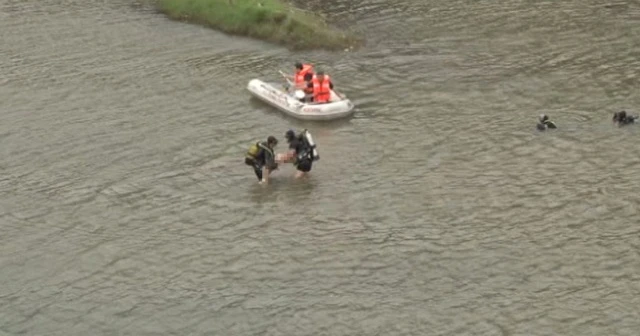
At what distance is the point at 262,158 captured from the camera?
25.8m

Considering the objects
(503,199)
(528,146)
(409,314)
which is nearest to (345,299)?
(409,314)

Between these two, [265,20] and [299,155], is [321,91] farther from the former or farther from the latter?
[265,20]

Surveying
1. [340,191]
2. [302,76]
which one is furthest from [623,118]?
[302,76]

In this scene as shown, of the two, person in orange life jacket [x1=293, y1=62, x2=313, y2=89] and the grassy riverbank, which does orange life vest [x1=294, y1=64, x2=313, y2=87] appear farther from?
the grassy riverbank

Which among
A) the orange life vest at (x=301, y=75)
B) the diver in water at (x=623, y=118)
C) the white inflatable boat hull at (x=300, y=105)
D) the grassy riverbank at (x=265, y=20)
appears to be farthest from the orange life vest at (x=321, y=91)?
the diver in water at (x=623, y=118)

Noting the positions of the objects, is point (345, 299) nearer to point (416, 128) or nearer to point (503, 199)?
point (503, 199)

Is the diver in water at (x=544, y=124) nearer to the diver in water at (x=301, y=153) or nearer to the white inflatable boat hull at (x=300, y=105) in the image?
the white inflatable boat hull at (x=300, y=105)

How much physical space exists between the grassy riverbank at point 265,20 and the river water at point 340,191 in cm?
111

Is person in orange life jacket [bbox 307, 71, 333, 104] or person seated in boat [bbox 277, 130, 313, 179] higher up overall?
person in orange life jacket [bbox 307, 71, 333, 104]

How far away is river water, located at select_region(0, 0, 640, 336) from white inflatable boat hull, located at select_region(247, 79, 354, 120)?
385 mm

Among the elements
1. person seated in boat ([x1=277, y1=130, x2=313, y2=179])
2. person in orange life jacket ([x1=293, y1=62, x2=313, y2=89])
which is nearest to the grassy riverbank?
person in orange life jacket ([x1=293, y1=62, x2=313, y2=89])

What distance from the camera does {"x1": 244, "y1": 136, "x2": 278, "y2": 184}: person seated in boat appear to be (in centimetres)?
2569

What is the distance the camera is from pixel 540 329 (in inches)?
744

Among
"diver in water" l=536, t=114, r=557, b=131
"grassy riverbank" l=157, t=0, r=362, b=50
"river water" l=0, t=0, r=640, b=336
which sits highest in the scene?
"grassy riverbank" l=157, t=0, r=362, b=50
